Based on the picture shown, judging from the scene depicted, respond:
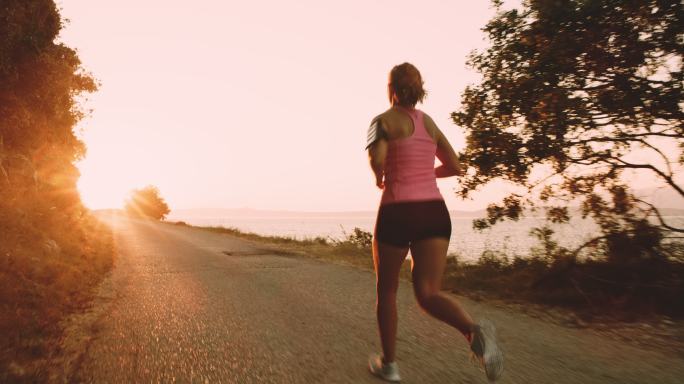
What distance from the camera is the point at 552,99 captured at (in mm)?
5520

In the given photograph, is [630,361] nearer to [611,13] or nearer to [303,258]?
[611,13]

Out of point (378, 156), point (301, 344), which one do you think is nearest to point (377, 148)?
point (378, 156)

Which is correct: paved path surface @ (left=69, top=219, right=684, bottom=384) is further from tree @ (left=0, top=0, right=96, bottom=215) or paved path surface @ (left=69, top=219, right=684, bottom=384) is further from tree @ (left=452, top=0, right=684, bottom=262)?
tree @ (left=0, top=0, right=96, bottom=215)

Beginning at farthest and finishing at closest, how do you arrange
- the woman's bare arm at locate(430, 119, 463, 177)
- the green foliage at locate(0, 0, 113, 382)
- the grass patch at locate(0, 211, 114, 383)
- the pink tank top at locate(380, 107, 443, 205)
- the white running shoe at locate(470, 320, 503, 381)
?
the green foliage at locate(0, 0, 113, 382) < the grass patch at locate(0, 211, 114, 383) < the woman's bare arm at locate(430, 119, 463, 177) < the pink tank top at locate(380, 107, 443, 205) < the white running shoe at locate(470, 320, 503, 381)

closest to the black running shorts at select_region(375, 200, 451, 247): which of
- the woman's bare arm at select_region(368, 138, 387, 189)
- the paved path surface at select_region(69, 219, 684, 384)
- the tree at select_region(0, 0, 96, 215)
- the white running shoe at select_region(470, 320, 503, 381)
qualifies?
the woman's bare arm at select_region(368, 138, 387, 189)

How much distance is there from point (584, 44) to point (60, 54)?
14392mm

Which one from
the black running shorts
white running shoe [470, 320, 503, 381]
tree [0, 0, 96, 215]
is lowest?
white running shoe [470, 320, 503, 381]

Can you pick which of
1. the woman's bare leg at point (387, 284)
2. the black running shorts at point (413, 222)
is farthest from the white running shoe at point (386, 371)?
the black running shorts at point (413, 222)

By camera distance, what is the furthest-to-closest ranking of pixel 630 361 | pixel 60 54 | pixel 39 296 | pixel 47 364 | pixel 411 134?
pixel 60 54
pixel 39 296
pixel 630 361
pixel 47 364
pixel 411 134

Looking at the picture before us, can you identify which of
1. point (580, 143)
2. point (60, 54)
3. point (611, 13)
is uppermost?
point (60, 54)

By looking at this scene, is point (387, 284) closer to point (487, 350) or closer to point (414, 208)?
point (414, 208)

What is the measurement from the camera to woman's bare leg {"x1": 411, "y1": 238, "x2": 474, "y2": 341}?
251cm

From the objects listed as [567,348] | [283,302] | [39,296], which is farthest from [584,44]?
[39,296]

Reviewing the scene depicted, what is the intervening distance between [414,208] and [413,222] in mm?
85
